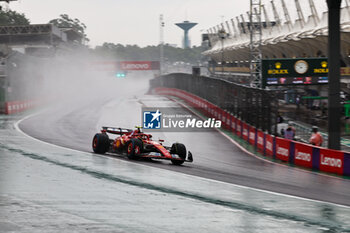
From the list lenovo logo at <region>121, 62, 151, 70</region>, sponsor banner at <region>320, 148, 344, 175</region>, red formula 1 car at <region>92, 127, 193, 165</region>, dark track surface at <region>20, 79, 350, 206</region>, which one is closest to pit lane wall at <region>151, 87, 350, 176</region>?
sponsor banner at <region>320, 148, 344, 175</region>

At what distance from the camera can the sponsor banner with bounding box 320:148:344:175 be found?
17047 millimetres

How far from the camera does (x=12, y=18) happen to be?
382 feet

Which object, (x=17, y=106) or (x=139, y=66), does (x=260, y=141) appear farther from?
(x=139, y=66)

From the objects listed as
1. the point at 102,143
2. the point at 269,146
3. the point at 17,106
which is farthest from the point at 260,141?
the point at 17,106

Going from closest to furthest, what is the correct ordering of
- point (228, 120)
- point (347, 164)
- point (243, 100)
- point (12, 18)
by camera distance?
1. point (347, 164)
2. point (243, 100)
3. point (228, 120)
4. point (12, 18)

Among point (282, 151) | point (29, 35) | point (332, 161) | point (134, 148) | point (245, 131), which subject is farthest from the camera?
point (29, 35)

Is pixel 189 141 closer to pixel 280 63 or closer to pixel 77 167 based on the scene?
pixel 280 63

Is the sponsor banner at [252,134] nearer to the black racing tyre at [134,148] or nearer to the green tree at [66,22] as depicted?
the black racing tyre at [134,148]

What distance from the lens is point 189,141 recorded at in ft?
84.5

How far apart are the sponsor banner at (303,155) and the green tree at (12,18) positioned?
9815 cm

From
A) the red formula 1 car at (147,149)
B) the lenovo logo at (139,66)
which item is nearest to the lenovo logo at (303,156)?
the red formula 1 car at (147,149)

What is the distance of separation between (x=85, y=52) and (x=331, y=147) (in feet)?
322

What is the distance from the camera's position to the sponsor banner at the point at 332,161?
55.9ft

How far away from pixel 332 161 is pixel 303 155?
5.27 ft
